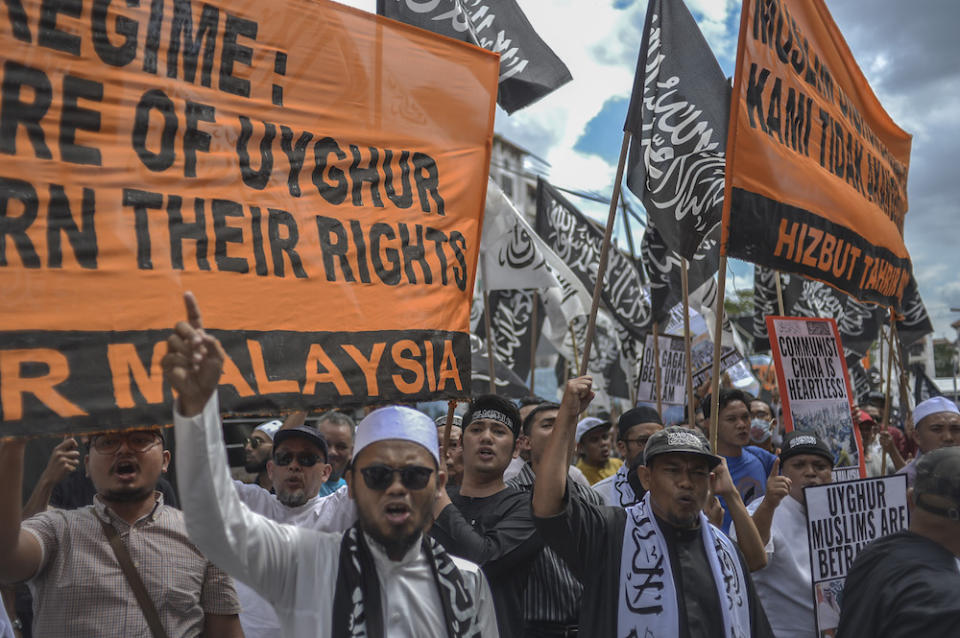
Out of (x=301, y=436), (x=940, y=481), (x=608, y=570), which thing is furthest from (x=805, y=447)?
(x=301, y=436)

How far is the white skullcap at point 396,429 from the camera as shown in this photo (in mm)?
2607

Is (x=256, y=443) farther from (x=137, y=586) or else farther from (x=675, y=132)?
(x=675, y=132)

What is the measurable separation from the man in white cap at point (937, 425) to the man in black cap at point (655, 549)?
3.68 meters

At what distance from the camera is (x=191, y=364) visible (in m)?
2.07

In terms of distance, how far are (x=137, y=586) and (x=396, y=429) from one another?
3.66 ft

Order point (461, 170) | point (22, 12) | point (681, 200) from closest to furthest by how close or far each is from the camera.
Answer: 1. point (22, 12)
2. point (461, 170)
3. point (681, 200)

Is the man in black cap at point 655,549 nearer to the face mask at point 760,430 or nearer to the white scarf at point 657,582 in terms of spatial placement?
the white scarf at point 657,582

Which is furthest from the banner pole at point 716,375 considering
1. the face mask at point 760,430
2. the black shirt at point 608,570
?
the face mask at point 760,430

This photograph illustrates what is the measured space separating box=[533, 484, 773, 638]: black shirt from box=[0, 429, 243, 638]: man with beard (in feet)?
4.16

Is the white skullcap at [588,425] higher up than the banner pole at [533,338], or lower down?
lower down

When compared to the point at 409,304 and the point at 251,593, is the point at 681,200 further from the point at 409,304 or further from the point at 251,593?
the point at 251,593

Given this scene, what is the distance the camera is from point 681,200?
5.23 m

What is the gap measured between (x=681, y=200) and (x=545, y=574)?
2.57m

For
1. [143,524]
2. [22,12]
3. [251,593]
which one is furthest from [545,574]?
[22,12]
